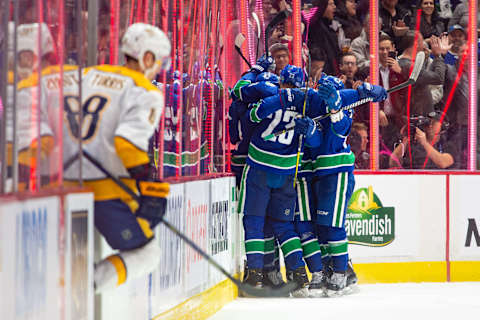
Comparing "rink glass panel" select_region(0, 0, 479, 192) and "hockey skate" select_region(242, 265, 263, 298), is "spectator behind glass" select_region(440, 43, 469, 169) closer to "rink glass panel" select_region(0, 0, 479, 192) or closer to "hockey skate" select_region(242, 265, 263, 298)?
"rink glass panel" select_region(0, 0, 479, 192)

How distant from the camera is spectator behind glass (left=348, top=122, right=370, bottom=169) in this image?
246 inches

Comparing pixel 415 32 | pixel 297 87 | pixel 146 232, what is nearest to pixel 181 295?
pixel 146 232

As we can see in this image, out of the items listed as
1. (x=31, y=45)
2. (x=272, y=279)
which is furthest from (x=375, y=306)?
(x=31, y=45)

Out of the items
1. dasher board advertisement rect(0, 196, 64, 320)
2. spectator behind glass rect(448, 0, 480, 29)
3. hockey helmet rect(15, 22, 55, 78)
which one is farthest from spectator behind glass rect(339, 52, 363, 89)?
dasher board advertisement rect(0, 196, 64, 320)

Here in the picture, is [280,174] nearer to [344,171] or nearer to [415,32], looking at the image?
[344,171]

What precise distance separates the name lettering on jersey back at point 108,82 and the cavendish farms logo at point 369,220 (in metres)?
3.48

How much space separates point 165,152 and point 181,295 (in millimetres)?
703

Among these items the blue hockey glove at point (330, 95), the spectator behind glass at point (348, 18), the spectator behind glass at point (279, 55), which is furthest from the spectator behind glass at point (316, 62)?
the blue hockey glove at point (330, 95)

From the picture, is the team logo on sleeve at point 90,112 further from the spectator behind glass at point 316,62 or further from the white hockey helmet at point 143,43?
the spectator behind glass at point 316,62

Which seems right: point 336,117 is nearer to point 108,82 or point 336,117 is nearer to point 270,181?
point 270,181

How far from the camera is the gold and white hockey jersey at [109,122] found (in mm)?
2709

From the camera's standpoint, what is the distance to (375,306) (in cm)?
484

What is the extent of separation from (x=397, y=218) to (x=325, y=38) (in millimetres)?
1491

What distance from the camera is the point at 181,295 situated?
3898 millimetres
